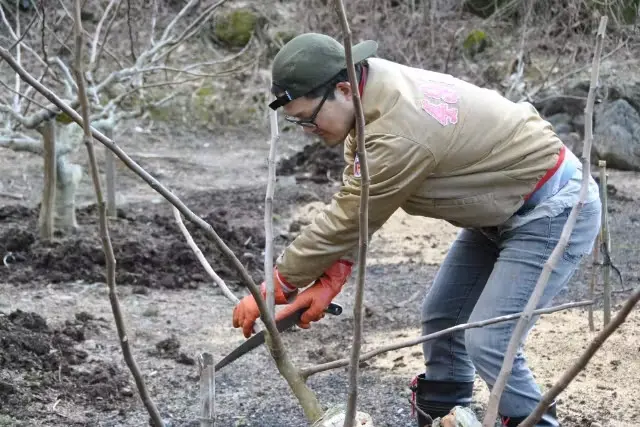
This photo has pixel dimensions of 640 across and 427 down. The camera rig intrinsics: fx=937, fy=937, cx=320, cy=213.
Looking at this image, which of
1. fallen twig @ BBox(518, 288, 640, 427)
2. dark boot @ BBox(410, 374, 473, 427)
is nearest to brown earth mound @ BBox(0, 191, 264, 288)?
dark boot @ BBox(410, 374, 473, 427)

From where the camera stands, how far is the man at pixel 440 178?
8.45 ft

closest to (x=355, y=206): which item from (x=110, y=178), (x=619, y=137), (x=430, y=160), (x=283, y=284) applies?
(x=430, y=160)

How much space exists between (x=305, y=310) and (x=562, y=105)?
935 cm

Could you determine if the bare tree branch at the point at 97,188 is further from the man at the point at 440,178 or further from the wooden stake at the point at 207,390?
the man at the point at 440,178

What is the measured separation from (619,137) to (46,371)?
7773mm

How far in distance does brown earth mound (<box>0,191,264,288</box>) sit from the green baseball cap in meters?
3.65

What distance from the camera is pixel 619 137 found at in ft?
34.2

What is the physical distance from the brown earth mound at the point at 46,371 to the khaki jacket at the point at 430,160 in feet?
5.94

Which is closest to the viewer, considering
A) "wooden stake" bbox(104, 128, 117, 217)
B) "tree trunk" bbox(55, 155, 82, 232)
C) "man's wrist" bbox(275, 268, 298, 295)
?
"man's wrist" bbox(275, 268, 298, 295)

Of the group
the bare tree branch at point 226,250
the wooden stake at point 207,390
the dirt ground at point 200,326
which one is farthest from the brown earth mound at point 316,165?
the wooden stake at point 207,390

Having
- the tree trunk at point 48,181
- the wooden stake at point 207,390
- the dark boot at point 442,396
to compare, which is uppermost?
the wooden stake at point 207,390

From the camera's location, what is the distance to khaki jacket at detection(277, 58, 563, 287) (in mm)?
2561

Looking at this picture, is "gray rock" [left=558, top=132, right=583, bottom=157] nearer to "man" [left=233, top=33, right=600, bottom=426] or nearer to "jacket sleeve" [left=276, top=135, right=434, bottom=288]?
"man" [left=233, top=33, right=600, bottom=426]

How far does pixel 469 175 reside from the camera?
2.71 meters
